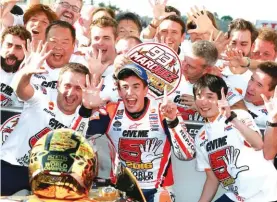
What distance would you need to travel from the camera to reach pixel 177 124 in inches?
165

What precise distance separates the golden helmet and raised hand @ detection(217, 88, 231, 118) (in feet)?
4.50

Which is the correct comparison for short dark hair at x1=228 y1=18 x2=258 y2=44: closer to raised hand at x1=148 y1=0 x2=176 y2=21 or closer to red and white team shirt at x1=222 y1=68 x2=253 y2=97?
red and white team shirt at x1=222 y1=68 x2=253 y2=97

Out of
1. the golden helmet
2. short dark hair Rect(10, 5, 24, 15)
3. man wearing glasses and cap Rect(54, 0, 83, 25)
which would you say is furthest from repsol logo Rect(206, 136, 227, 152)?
short dark hair Rect(10, 5, 24, 15)

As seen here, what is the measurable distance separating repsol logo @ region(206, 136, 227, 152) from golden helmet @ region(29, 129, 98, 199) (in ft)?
4.86

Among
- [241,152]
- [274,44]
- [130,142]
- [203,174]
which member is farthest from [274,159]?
[274,44]

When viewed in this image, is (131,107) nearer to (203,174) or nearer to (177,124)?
(177,124)

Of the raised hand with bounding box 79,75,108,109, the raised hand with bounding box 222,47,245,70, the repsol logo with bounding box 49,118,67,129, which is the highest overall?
the raised hand with bounding box 222,47,245,70

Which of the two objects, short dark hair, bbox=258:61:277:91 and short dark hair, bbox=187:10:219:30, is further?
short dark hair, bbox=187:10:219:30

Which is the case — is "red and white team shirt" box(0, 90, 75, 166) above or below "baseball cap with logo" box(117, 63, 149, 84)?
below

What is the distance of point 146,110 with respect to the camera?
14.9ft

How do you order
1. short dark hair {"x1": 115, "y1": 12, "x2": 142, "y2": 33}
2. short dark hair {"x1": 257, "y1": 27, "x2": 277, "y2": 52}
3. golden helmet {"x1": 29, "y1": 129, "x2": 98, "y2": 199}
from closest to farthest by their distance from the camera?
golden helmet {"x1": 29, "y1": 129, "x2": 98, "y2": 199}, short dark hair {"x1": 257, "y1": 27, "x2": 277, "y2": 52}, short dark hair {"x1": 115, "y1": 12, "x2": 142, "y2": 33}

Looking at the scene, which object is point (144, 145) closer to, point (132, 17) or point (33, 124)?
point (33, 124)

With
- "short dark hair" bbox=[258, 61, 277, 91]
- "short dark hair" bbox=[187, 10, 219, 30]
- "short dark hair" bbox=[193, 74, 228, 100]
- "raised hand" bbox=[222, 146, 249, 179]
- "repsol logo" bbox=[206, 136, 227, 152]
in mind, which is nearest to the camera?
"raised hand" bbox=[222, 146, 249, 179]

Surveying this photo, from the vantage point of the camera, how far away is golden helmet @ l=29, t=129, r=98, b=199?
311 cm
